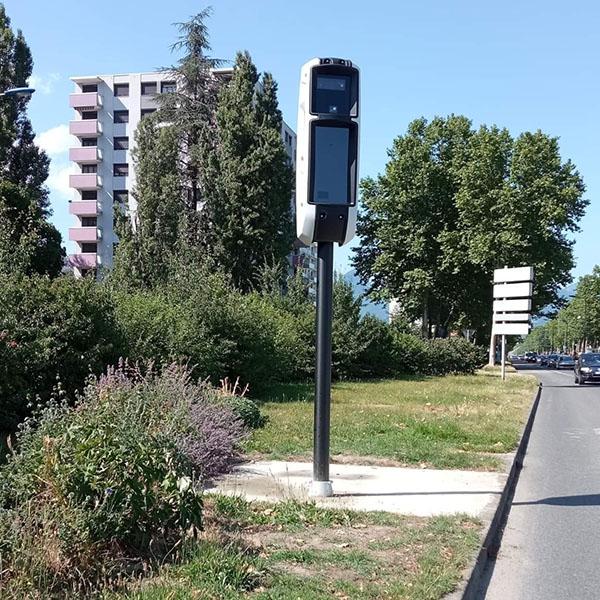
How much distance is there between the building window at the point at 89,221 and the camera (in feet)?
234

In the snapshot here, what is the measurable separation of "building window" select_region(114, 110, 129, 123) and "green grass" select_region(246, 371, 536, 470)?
57.7 meters

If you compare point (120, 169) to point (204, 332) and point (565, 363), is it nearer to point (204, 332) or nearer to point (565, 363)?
point (565, 363)

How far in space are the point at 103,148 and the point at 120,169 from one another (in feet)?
9.99

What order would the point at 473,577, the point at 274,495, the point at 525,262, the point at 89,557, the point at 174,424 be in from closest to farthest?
the point at 89,557 < the point at 473,577 < the point at 174,424 < the point at 274,495 < the point at 525,262

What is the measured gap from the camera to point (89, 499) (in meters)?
4.34

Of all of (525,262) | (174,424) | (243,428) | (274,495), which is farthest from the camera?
(525,262)

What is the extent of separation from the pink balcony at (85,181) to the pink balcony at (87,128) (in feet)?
14.2

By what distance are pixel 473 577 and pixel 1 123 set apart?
41.4 metres

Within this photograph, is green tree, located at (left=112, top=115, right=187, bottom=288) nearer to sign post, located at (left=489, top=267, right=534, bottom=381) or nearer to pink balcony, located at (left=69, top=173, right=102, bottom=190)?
sign post, located at (left=489, top=267, right=534, bottom=381)

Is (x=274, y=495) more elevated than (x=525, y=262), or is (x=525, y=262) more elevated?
(x=525, y=262)

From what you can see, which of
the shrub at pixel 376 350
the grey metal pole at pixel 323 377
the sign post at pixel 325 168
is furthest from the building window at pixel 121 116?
the grey metal pole at pixel 323 377

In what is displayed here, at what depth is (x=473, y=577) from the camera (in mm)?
4840

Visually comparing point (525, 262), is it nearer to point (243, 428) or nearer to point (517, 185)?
point (517, 185)

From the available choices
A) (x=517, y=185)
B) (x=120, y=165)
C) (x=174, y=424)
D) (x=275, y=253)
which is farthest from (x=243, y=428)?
(x=120, y=165)
